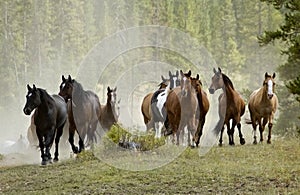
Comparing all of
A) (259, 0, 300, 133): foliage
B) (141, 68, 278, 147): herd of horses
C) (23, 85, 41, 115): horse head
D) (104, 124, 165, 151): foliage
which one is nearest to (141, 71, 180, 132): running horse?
(141, 68, 278, 147): herd of horses

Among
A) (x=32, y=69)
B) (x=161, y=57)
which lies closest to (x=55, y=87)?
Answer: (x=32, y=69)

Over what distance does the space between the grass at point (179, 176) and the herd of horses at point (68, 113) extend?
Answer: 3.78 feet

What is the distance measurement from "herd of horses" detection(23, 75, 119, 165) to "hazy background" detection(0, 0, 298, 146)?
27450 mm

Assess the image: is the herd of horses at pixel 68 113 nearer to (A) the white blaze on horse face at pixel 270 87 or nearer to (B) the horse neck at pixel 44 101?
(B) the horse neck at pixel 44 101

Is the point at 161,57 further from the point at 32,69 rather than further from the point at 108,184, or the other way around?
the point at 108,184

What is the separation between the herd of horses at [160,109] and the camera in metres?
→ 17.4

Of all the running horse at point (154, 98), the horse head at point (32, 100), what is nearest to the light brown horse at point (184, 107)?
the running horse at point (154, 98)

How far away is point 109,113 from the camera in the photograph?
67.9ft

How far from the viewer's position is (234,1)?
5934 cm

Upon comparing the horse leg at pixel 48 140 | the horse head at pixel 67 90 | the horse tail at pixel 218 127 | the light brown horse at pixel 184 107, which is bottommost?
A: the horse leg at pixel 48 140

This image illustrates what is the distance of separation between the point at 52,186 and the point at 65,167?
117 inches

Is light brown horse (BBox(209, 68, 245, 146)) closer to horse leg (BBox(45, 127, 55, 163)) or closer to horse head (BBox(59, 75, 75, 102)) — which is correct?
horse head (BBox(59, 75, 75, 102))

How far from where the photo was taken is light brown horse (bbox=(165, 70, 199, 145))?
1853 cm

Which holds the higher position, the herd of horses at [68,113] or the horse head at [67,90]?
the horse head at [67,90]
